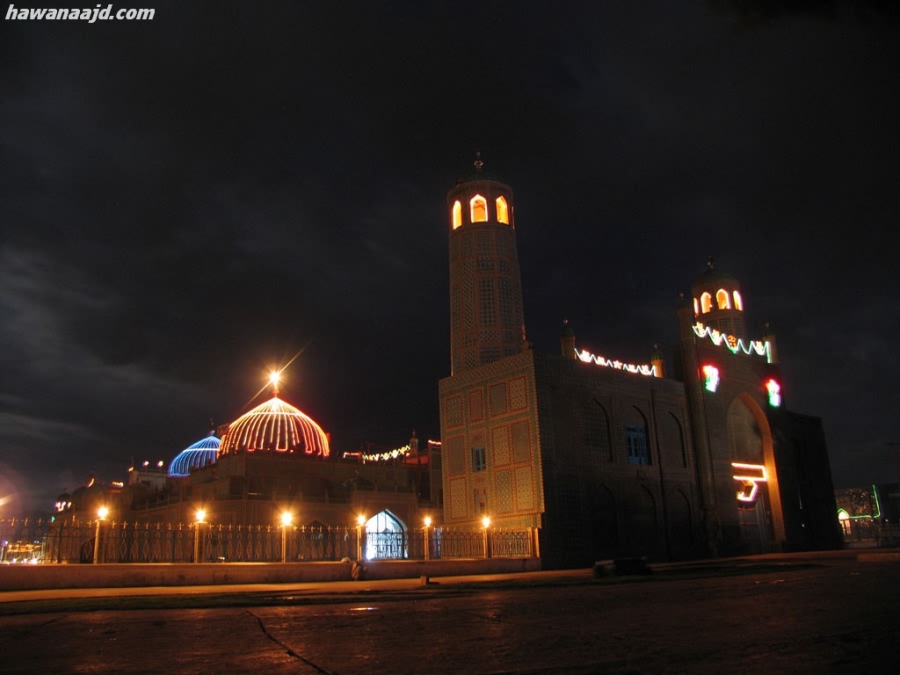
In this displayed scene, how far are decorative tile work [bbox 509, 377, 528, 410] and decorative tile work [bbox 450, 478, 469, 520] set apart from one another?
496 cm

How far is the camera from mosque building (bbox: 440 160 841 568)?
1226 inches

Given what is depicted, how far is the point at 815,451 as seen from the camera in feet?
149

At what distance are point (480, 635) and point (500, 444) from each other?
86.0ft

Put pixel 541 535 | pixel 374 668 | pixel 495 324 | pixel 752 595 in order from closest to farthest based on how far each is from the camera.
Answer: pixel 374 668 → pixel 752 595 → pixel 541 535 → pixel 495 324

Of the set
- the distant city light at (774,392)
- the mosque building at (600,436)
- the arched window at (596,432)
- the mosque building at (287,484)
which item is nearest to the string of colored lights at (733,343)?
the mosque building at (600,436)

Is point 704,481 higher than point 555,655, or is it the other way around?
point 704,481

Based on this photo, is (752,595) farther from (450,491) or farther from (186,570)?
(450,491)

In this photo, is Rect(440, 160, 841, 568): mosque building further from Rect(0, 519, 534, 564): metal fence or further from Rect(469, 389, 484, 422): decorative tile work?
Rect(0, 519, 534, 564): metal fence

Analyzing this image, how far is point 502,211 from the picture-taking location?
1518 inches

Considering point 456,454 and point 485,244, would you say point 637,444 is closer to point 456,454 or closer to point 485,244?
point 456,454

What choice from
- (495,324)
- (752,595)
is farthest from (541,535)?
(752,595)

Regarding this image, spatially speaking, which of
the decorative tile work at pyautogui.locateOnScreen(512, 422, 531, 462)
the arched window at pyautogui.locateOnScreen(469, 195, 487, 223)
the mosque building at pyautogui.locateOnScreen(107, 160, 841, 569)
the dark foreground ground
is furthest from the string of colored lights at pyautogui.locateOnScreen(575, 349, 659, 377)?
the dark foreground ground

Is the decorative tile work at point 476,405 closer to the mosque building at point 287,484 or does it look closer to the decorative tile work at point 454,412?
the decorative tile work at point 454,412

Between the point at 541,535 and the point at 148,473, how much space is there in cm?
4681
